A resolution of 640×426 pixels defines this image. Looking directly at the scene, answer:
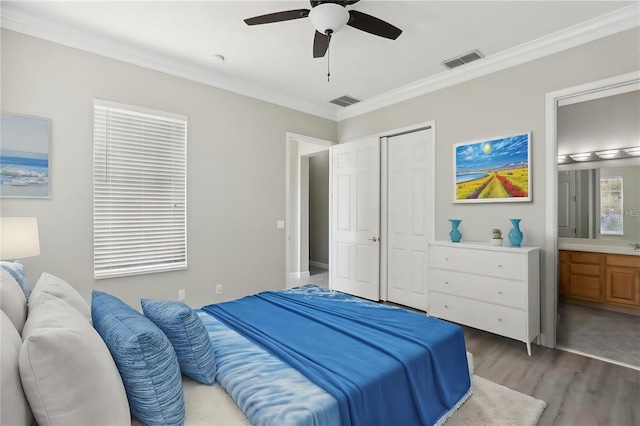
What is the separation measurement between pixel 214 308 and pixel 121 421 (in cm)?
138

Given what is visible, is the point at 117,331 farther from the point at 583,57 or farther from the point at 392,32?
the point at 583,57

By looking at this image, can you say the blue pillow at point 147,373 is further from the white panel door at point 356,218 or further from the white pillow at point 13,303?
the white panel door at point 356,218

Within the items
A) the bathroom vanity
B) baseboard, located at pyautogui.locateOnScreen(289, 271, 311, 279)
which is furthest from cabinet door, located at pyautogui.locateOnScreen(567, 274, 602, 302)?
baseboard, located at pyautogui.locateOnScreen(289, 271, 311, 279)

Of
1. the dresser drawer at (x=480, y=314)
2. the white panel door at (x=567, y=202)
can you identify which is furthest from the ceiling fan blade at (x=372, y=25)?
the white panel door at (x=567, y=202)

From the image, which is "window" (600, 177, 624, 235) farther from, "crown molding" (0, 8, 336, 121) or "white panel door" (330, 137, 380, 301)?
"crown molding" (0, 8, 336, 121)

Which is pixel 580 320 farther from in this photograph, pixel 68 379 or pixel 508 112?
pixel 68 379

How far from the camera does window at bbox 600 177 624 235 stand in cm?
378

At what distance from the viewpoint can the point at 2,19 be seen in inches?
101

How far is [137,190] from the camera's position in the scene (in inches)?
130

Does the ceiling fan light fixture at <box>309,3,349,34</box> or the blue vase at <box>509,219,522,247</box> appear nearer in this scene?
the ceiling fan light fixture at <box>309,3,349,34</box>

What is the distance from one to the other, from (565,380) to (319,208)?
554cm

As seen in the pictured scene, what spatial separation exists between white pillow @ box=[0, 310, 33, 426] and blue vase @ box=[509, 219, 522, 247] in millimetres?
3488

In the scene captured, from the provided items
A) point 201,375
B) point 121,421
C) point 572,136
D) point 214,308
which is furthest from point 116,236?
point 572,136

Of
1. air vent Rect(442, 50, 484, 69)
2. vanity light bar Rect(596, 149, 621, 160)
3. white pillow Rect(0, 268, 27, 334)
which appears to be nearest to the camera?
white pillow Rect(0, 268, 27, 334)
